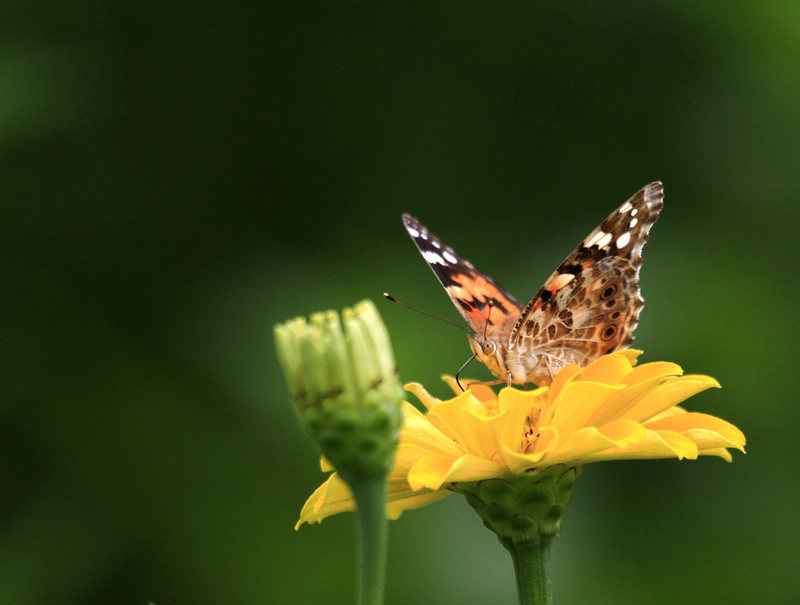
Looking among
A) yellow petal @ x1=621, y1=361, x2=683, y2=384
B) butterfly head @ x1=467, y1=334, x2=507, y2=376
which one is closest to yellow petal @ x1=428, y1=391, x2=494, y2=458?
yellow petal @ x1=621, y1=361, x2=683, y2=384

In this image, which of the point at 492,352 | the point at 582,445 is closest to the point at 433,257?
the point at 492,352

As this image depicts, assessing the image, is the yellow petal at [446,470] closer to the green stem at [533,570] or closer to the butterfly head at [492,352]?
the green stem at [533,570]

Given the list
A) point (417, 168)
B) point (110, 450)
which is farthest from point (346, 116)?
point (110, 450)

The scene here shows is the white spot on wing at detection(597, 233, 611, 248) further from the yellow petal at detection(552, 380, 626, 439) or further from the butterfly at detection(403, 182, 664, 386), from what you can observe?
the yellow petal at detection(552, 380, 626, 439)

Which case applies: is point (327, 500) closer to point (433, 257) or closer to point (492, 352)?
point (492, 352)

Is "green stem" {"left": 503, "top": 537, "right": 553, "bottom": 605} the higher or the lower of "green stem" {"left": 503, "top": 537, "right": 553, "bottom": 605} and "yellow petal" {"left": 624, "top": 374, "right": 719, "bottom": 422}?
the lower

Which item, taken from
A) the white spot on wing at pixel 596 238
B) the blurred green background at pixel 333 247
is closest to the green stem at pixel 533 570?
the white spot on wing at pixel 596 238
